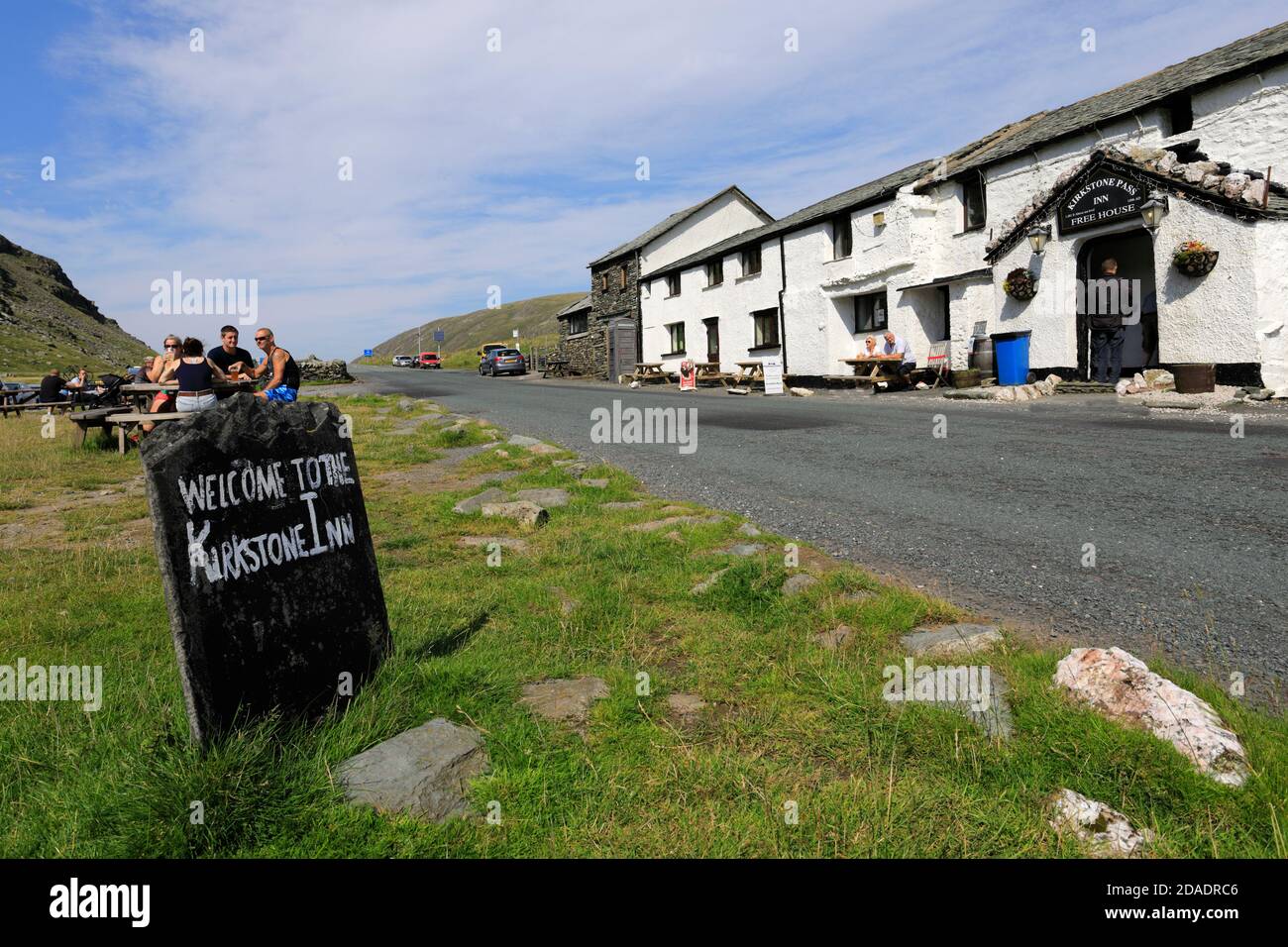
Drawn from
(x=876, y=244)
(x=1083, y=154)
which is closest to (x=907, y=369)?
(x=876, y=244)

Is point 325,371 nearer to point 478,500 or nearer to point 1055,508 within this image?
point 478,500

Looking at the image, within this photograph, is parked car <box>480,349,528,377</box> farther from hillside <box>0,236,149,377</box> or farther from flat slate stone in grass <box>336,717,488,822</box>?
flat slate stone in grass <box>336,717,488,822</box>

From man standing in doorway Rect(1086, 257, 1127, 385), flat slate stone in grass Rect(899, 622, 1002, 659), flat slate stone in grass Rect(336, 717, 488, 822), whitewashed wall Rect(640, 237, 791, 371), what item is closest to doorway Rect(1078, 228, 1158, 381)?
man standing in doorway Rect(1086, 257, 1127, 385)

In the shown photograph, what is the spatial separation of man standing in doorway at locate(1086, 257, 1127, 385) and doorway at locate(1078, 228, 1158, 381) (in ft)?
0.57

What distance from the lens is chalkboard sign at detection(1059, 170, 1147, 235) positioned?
1638 centimetres

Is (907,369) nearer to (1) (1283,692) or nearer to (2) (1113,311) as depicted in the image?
(2) (1113,311)

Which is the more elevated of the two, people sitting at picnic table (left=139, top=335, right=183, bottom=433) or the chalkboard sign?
the chalkboard sign

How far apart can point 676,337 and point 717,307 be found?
13.6 ft

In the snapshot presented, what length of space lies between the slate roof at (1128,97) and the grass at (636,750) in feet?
57.2

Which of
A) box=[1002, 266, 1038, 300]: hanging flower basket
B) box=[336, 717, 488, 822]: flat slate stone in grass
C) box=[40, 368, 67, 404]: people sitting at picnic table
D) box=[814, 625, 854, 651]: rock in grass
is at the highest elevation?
box=[1002, 266, 1038, 300]: hanging flower basket

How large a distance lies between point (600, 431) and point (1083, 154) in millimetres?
13717

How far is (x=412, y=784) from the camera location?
8.57ft

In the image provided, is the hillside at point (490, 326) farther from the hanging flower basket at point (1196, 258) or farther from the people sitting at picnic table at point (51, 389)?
the hanging flower basket at point (1196, 258)
